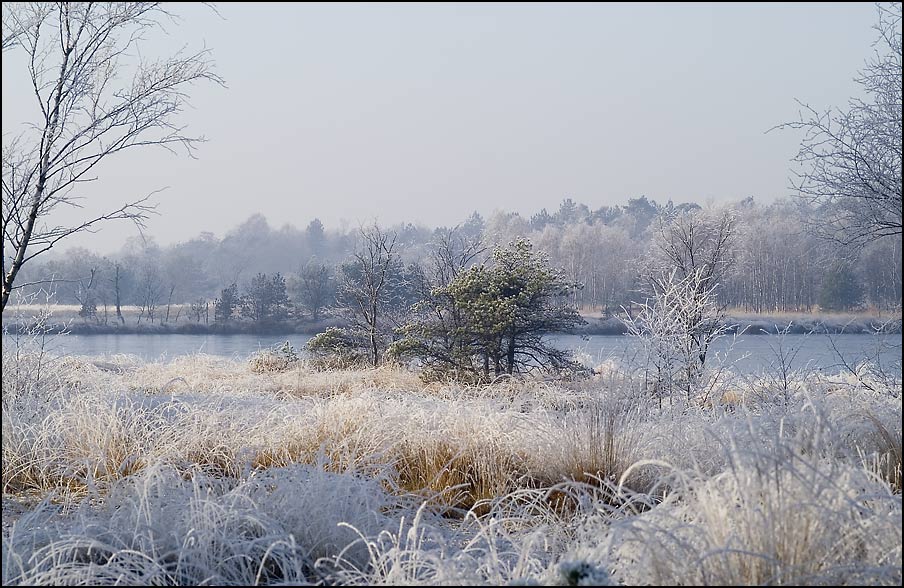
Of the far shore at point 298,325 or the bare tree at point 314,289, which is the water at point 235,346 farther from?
the bare tree at point 314,289

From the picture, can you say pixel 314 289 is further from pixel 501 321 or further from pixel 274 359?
pixel 501 321

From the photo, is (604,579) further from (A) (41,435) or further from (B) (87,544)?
(A) (41,435)

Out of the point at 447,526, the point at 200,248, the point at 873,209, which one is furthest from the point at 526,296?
the point at 200,248

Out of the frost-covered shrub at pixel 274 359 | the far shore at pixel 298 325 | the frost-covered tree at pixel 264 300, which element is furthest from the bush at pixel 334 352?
the frost-covered tree at pixel 264 300

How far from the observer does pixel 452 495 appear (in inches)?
152

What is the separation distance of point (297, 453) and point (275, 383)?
602cm

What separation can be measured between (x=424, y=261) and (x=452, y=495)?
43.3 ft

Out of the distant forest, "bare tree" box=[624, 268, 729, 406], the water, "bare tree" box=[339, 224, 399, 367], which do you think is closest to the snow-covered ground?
"bare tree" box=[624, 268, 729, 406]

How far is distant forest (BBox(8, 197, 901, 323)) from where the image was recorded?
1645cm

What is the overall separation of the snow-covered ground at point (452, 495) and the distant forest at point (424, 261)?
10612 mm

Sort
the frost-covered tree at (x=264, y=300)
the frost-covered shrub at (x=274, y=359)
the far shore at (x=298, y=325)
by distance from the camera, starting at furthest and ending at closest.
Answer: the far shore at (x=298, y=325), the frost-covered tree at (x=264, y=300), the frost-covered shrub at (x=274, y=359)

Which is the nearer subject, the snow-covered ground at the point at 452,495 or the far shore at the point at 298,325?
the snow-covered ground at the point at 452,495

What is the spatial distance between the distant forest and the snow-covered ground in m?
10.6

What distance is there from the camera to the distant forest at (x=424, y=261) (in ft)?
54.0
